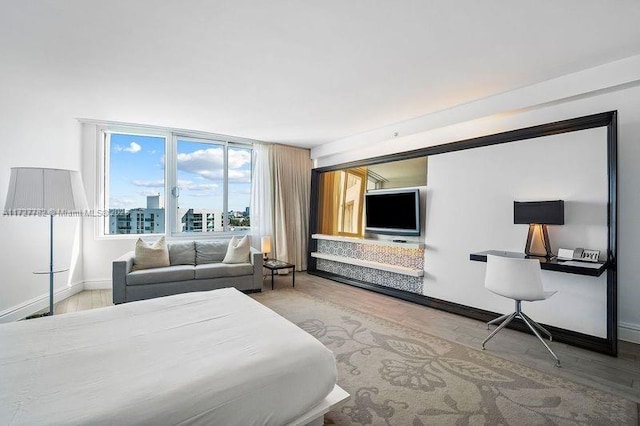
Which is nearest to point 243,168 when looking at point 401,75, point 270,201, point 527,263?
point 270,201

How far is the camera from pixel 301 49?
105 inches

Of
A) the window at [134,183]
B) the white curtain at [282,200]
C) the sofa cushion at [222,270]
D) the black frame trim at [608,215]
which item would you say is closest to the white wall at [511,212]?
the black frame trim at [608,215]

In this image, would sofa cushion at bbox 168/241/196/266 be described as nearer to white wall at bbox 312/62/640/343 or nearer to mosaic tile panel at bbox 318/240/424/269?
mosaic tile panel at bbox 318/240/424/269

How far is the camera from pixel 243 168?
608 centimetres

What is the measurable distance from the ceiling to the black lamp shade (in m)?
1.32

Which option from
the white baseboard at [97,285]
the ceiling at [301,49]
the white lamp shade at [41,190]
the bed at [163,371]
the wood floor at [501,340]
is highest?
the ceiling at [301,49]

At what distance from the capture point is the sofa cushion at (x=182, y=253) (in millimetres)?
4625

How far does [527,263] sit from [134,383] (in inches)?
119

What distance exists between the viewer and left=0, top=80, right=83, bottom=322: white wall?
3.24 m

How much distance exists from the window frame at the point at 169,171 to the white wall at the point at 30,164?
506 mm

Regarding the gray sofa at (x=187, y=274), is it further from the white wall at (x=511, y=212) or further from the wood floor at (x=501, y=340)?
the white wall at (x=511, y=212)

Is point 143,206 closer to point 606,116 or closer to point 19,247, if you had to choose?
point 19,247

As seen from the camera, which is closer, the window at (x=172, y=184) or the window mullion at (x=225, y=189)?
the window at (x=172, y=184)

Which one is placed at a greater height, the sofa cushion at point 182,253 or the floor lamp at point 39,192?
the floor lamp at point 39,192
